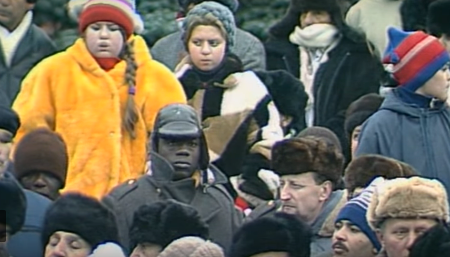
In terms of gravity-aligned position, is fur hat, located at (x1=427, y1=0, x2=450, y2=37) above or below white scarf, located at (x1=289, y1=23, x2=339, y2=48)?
above

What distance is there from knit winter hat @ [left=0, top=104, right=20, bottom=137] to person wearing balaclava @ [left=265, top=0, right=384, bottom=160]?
3353mm

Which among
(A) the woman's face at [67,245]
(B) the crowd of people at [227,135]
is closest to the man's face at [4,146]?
(B) the crowd of people at [227,135]

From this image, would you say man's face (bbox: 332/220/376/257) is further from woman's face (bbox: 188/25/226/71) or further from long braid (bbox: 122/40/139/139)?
woman's face (bbox: 188/25/226/71)

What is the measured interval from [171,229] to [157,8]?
23.0ft

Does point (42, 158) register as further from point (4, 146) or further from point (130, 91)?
point (130, 91)

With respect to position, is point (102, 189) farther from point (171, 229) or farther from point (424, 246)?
point (424, 246)

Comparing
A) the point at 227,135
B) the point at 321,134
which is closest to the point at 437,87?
the point at 321,134

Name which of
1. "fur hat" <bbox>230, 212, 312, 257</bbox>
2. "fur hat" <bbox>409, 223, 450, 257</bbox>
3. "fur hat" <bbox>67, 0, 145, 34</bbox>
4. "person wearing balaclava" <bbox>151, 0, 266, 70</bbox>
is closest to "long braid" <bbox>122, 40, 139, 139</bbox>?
"fur hat" <bbox>67, 0, 145, 34</bbox>

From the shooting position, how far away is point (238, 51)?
1792 centimetres

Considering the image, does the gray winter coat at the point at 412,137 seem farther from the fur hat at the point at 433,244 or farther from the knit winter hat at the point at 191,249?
the knit winter hat at the point at 191,249

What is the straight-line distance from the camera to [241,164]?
16.6 m

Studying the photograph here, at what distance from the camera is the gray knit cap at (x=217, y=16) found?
666 inches

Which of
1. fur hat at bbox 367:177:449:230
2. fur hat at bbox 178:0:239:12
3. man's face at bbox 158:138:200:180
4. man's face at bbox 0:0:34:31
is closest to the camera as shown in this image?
fur hat at bbox 367:177:449:230

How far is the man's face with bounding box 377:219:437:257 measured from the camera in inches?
531
